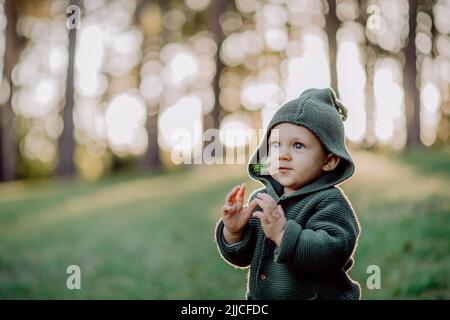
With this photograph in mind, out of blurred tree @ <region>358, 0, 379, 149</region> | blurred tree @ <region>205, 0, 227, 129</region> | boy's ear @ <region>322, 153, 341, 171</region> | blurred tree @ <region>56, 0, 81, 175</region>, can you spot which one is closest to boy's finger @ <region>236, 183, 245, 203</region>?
boy's ear @ <region>322, 153, 341, 171</region>

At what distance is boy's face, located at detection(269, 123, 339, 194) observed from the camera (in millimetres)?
2311

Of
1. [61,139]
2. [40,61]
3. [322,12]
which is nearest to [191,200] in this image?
[322,12]

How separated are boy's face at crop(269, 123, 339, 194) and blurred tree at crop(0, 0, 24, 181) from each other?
17.7 meters

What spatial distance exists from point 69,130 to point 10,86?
556 centimetres

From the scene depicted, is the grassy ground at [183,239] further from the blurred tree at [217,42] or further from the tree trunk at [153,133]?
the tree trunk at [153,133]

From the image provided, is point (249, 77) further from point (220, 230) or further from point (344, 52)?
point (220, 230)

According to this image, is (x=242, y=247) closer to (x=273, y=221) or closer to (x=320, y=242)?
(x=273, y=221)

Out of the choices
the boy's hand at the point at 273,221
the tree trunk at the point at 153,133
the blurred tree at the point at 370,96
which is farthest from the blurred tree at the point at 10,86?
the boy's hand at the point at 273,221

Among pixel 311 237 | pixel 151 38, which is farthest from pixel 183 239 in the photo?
pixel 151 38

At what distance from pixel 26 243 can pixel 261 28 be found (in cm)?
1221

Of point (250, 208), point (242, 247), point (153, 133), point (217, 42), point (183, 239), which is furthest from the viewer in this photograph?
point (153, 133)

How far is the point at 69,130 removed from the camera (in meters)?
15.4

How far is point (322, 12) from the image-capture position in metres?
13.7

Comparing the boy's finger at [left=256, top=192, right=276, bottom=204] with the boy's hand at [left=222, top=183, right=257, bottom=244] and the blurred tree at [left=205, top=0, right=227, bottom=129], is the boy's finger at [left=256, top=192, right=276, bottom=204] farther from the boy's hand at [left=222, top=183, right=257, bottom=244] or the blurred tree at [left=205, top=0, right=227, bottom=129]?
the blurred tree at [left=205, top=0, right=227, bottom=129]
